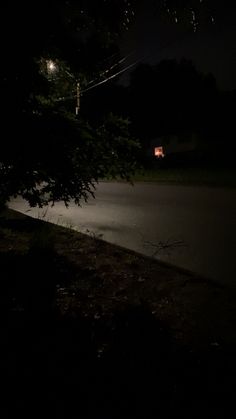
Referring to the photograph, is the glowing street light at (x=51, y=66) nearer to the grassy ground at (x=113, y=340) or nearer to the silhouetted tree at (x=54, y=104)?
the silhouetted tree at (x=54, y=104)

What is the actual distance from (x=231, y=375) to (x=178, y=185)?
55.6 ft

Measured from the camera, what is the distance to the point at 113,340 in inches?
165

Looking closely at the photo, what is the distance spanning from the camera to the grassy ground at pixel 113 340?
323cm

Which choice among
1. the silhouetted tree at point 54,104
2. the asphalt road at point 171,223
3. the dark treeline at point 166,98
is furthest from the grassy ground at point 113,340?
the dark treeline at point 166,98

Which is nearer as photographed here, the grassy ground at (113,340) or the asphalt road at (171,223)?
the grassy ground at (113,340)

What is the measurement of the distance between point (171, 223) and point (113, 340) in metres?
6.49

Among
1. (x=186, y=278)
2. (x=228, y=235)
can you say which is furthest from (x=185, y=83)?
(x=186, y=278)

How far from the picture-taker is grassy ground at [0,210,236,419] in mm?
3227

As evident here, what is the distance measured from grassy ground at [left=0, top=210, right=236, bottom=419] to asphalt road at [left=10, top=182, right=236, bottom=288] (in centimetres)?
86

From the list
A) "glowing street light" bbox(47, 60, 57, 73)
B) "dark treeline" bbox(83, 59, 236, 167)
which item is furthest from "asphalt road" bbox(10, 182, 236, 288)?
"dark treeline" bbox(83, 59, 236, 167)

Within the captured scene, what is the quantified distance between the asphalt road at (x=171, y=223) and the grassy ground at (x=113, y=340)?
860 millimetres

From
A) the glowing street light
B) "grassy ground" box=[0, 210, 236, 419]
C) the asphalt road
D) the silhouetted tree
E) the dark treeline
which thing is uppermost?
the dark treeline

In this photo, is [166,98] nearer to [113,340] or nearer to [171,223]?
[171,223]

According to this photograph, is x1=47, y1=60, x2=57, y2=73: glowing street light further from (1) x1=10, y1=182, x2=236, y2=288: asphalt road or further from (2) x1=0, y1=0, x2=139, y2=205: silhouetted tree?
(1) x1=10, y1=182, x2=236, y2=288: asphalt road
